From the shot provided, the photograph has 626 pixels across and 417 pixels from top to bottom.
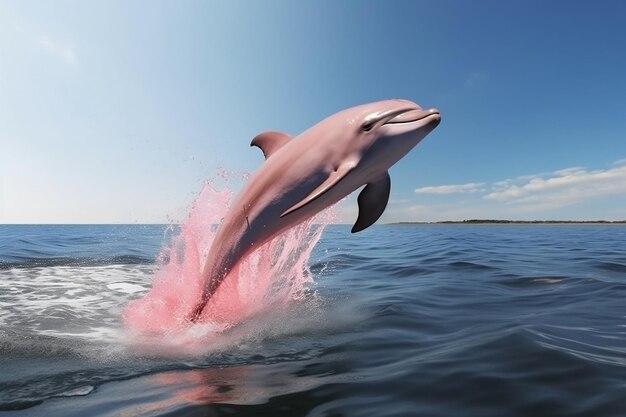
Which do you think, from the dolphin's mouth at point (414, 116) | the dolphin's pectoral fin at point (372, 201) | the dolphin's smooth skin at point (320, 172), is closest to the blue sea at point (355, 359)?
the dolphin's smooth skin at point (320, 172)

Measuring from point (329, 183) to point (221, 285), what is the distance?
127 inches

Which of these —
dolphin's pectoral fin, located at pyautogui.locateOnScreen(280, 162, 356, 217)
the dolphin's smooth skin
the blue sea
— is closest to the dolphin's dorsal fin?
the dolphin's smooth skin

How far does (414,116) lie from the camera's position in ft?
17.6

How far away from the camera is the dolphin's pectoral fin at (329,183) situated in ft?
17.7

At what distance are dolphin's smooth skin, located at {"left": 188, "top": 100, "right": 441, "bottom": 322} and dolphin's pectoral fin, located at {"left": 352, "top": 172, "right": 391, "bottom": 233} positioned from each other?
0.02 meters

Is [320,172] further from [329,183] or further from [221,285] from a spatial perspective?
[221,285]

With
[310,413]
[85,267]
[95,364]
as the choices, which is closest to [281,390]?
[310,413]

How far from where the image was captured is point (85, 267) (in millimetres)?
14070

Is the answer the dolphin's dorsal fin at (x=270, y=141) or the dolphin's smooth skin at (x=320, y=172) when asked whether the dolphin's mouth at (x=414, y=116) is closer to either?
the dolphin's smooth skin at (x=320, y=172)

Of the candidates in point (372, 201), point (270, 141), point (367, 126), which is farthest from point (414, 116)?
point (270, 141)

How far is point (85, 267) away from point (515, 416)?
1443cm

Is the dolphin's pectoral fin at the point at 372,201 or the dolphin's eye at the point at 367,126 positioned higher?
the dolphin's eye at the point at 367,126

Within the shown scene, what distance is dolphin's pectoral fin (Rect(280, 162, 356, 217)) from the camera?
5.40 m

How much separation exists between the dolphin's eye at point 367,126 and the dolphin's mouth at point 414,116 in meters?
0.20
